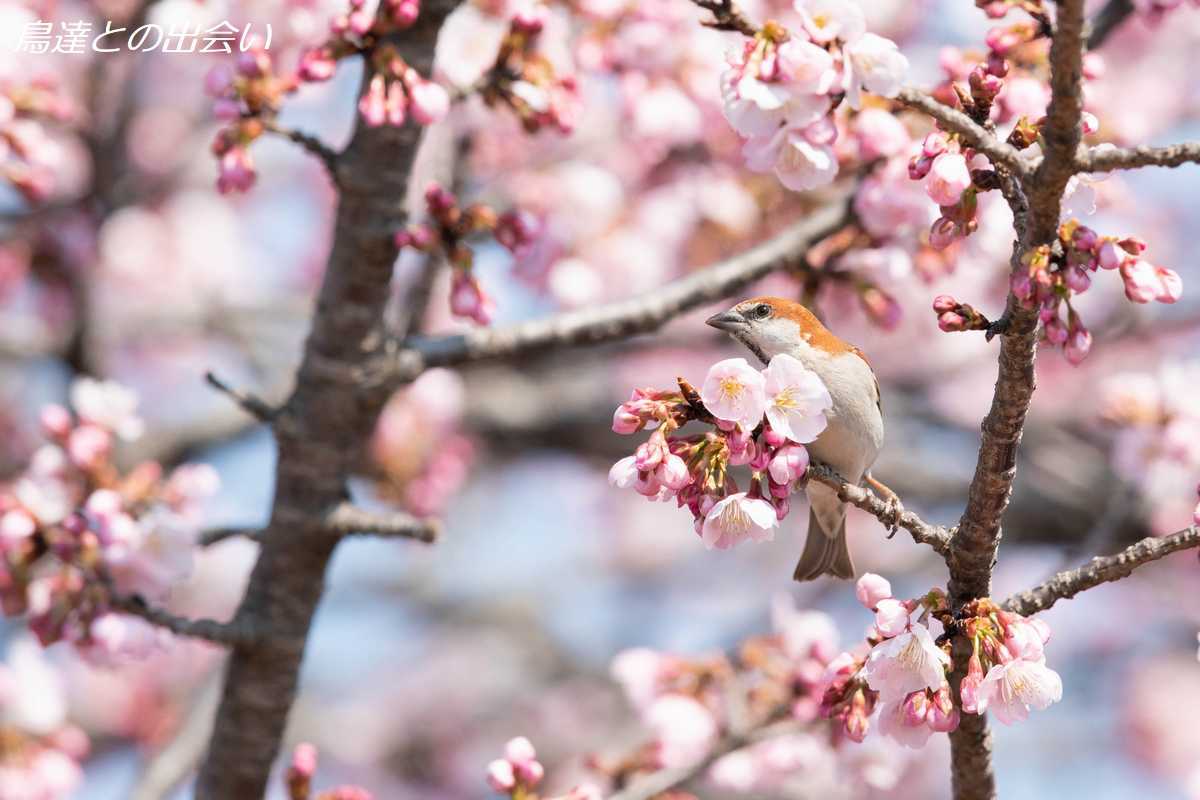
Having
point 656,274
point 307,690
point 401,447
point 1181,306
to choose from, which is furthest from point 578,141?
point 307,690

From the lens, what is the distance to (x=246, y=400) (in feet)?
9.87

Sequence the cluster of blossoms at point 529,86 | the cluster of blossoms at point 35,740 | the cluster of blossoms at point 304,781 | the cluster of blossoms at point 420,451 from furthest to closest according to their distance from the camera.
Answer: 1. the cluster of blossoms at point 420,451
2. the cluster of blossoms at point 35,740
3. the cluster of blossoms at point 529,86
4. the cluster of blossoms at point 304,781

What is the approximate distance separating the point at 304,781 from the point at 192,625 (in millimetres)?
416

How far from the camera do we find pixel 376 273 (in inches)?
120

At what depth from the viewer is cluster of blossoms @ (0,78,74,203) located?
3645 millimetres

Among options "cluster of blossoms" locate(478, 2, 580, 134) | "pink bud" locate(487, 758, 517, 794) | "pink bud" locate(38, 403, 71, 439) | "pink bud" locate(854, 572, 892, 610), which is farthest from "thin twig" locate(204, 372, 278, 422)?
"pink bud" locate(854, 572, 892, 610)

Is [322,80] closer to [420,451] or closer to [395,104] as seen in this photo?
[395,104]

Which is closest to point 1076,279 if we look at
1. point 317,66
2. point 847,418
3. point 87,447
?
point 847,418

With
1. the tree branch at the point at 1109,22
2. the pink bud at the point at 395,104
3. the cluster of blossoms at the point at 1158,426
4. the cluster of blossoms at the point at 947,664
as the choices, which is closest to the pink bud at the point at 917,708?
the cluster of blossoms at the point at 947,664

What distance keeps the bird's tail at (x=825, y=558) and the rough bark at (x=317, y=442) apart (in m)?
1.04

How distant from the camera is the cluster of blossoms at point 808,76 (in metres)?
2.00

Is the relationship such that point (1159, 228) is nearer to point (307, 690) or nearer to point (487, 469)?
point (487, 469)

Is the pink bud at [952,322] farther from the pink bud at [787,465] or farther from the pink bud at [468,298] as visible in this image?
the pink bud at [468,298]

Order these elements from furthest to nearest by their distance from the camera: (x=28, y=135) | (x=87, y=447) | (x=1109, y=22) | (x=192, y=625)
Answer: (x=28, y=135)
(x=1109, y=22)
(x=87, y=447)
(x=192, y=625)
